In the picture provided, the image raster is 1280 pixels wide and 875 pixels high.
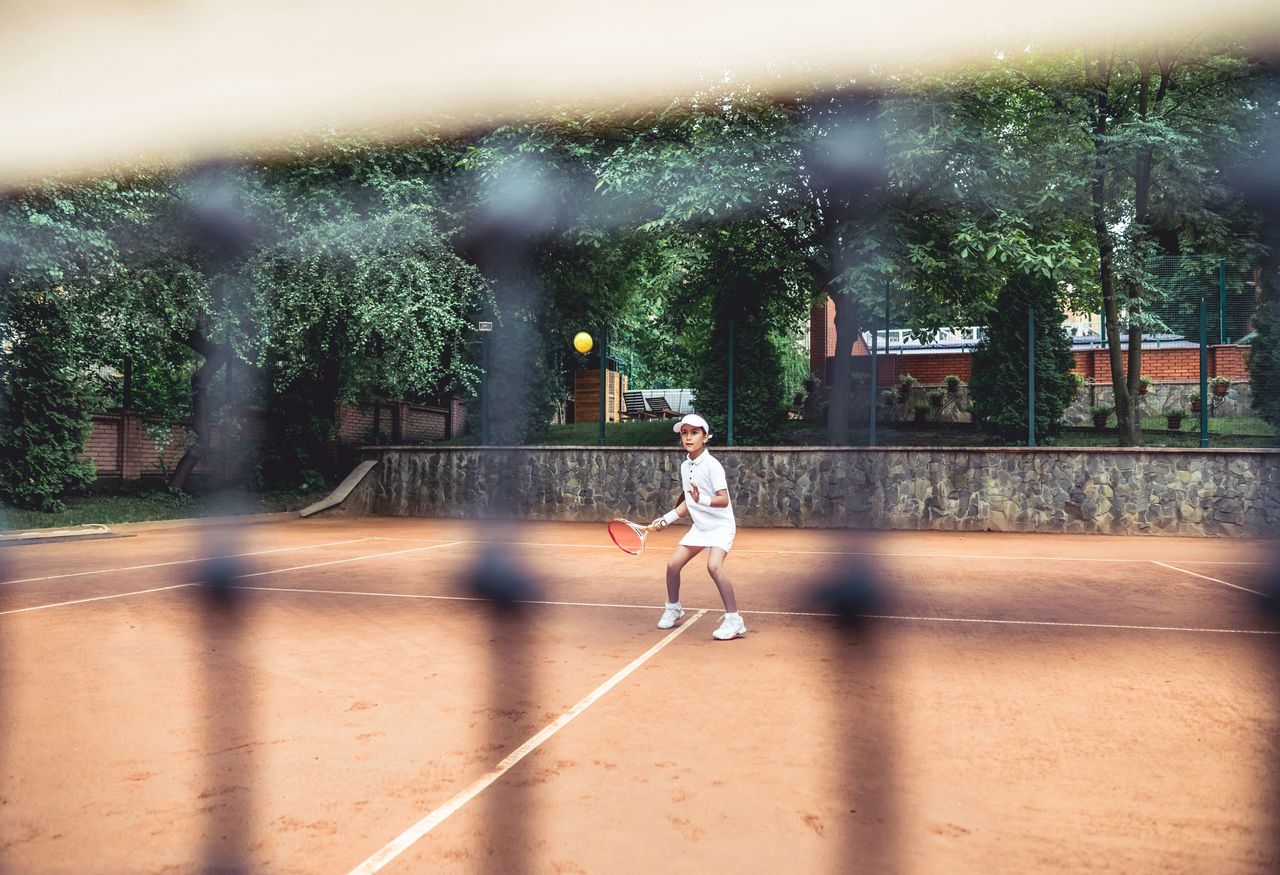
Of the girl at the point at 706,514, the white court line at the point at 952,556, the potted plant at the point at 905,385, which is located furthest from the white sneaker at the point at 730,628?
the potted plant at the point at 905,385

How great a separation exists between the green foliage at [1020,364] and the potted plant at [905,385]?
7.80 feet

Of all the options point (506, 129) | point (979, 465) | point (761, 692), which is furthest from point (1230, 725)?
point (506, 129)

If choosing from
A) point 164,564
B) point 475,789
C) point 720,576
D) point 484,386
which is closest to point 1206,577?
point 720,576

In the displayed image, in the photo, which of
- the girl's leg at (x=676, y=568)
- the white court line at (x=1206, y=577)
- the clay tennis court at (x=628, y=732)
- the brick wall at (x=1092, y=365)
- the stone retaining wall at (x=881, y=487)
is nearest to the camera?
the clay tennis court at (x=628, y=732)

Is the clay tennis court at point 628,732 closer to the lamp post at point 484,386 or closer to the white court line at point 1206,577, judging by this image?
the white court line at point 1206,577

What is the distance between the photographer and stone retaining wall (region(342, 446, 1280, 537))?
45.0 feet

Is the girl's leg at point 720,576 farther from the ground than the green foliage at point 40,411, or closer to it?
closer to it

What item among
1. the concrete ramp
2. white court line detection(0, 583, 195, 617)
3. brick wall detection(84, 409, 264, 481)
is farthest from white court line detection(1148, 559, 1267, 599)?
brick wall detection(84, 409, 264, 481)

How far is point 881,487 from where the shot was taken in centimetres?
1500

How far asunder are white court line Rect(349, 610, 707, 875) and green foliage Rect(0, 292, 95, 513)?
11.7 metres

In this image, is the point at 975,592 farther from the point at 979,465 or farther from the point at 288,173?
the point at 288,173

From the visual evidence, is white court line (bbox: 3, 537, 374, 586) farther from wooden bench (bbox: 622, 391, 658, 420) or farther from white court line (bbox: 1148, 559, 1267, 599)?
wooden bench (bbox: 622, 391, 658, 420)

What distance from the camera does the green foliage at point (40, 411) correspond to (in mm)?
12984

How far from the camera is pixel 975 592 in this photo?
7891mm
